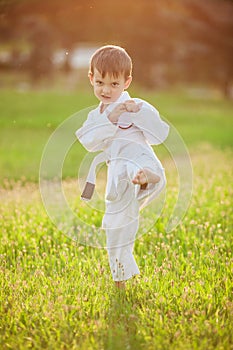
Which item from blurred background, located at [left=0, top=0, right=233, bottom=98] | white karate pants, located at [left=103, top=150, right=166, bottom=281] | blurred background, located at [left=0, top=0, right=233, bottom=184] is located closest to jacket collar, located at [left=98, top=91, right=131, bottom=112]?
white karate pants, located at [left=103, top=150, right=166, bottom=281]

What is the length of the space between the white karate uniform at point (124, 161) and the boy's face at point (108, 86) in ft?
0.23

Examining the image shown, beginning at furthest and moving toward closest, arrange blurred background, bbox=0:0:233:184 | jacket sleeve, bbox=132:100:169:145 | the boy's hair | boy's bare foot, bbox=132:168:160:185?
blurred background, bbox=0:0:233:184
jacket sleeve, bbox=132:100:169:145
the boy's hair
boy's bare foot, bbox=132:168:160:185

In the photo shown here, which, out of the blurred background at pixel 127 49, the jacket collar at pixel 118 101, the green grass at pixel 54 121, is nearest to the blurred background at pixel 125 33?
the blurred background at pixel 127 49

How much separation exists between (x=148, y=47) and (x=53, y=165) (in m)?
22.5

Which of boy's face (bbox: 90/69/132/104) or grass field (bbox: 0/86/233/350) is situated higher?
boy's face (bbox: 90/69/132/104)

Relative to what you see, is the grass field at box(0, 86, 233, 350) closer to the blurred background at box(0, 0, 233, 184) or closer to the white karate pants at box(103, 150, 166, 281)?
the white karate pants at box(103, 150, 166, 281)

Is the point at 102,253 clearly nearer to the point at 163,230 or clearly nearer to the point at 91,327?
the point at 163,230

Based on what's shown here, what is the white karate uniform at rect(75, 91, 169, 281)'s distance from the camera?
4613 millimetres

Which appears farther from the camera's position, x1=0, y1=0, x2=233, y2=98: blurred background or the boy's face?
x1=0, y1=0, x2=233, y2=98: blurred background

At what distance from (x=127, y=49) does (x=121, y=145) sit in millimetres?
28617

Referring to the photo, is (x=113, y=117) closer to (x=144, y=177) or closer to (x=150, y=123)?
(x=150, y=123)

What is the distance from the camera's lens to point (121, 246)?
15.9 feet

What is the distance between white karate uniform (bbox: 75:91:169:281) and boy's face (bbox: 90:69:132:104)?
0.23 feet

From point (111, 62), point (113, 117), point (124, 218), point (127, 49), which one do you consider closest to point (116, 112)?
point (113, 117)
